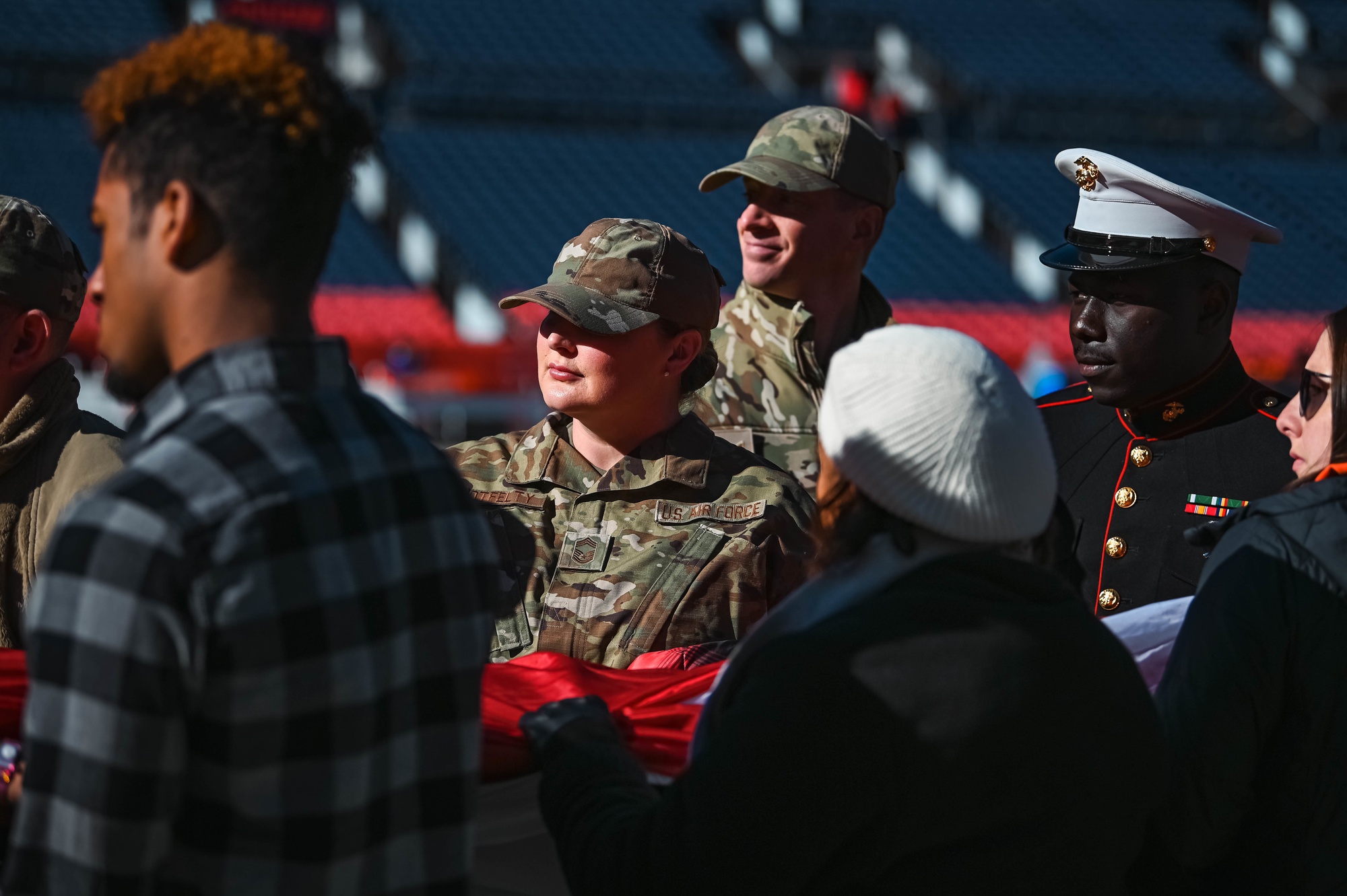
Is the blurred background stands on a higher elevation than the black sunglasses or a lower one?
lower

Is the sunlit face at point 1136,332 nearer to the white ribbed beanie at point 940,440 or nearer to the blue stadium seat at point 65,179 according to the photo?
the white ribbed beanie at point 940,440

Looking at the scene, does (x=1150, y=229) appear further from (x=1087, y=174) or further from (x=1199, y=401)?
(x=1199, y=401)

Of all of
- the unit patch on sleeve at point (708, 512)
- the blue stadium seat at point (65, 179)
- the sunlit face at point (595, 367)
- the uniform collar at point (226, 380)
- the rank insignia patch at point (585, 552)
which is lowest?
the blue stadium seat at point (65, 179)

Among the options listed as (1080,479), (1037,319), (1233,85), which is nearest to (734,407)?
(1080,479)

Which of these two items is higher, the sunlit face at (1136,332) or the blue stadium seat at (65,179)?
the sunlit face at (1136,332)

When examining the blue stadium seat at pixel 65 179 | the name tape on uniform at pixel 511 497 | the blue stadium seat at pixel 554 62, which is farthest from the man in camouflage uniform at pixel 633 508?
the blue stadium seat at pixel 554 62

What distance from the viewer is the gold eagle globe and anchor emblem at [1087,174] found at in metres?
2.72

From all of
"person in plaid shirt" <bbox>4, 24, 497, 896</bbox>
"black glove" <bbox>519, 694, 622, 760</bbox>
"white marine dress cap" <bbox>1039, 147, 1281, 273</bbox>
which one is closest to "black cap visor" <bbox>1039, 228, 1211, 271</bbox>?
"white marine dress cap" <bbox>1039, 147, 1281, 273</bbox>

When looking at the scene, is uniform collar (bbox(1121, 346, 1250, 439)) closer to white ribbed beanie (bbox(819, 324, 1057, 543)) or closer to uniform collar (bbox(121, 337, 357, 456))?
white ribbed beanie (bbox(819, 324, 1057, 543))

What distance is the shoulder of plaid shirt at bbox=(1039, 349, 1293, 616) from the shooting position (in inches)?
99.7

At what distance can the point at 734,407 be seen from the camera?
3.37 m

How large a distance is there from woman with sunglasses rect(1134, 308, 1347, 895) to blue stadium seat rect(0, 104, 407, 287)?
1204cm

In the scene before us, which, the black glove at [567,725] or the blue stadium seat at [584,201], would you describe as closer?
the black glove at [567,725]

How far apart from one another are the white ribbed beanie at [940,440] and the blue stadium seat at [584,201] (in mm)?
12454
